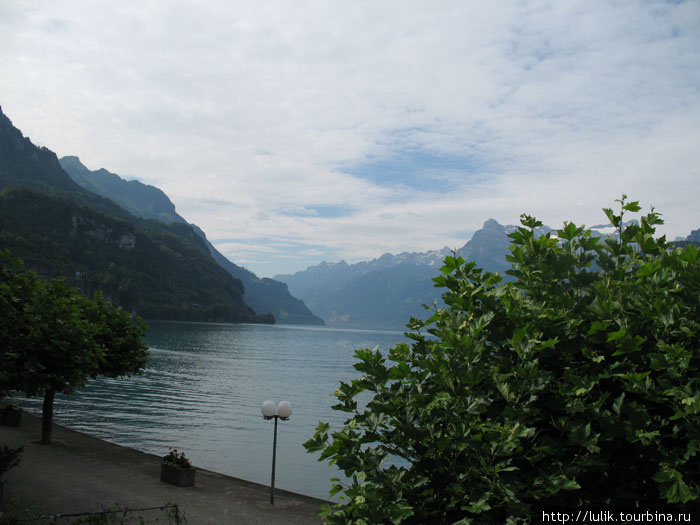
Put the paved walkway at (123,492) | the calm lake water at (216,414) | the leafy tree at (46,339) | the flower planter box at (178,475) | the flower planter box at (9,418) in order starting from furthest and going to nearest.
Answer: the calm lake water at (216,414) → the flower planter box at (9,418) → the flower planter box at (178,475) → the leafy tree at (46,339) → the paved walkway at (123,492)

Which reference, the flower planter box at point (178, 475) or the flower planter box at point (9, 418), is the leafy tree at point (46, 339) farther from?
the flower planter box at point (9, 418)

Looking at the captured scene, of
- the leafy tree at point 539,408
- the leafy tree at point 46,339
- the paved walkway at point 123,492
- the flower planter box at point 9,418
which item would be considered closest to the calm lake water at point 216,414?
the paved walkway at point 123,492

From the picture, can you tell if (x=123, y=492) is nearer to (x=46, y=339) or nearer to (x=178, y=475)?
(x=178, y=475)

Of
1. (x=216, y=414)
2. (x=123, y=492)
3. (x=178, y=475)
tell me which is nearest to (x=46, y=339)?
(x=123, y=492)

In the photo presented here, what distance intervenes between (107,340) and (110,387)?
150ft

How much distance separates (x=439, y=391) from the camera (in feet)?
13.6

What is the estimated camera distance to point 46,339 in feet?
53.6

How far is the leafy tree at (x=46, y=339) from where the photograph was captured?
1365 cm

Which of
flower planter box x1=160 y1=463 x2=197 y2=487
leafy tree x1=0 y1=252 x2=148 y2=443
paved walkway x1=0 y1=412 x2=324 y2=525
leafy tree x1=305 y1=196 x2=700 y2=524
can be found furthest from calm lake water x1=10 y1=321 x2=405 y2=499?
leafy tree x1=0 y1=252 x2=148 y2=443

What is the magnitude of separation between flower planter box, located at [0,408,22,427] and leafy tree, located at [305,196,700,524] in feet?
87.3

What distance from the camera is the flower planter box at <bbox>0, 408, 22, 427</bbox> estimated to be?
2395cm

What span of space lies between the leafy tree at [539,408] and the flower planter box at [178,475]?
1448 centimetres

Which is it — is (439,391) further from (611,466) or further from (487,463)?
(611,466)

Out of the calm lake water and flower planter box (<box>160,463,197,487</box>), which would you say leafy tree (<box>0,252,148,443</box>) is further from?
the calm lake water
